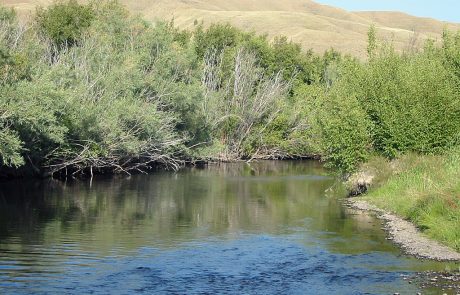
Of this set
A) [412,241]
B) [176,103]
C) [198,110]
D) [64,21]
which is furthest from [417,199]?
[64,21]

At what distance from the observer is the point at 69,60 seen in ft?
197

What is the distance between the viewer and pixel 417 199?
35.2m

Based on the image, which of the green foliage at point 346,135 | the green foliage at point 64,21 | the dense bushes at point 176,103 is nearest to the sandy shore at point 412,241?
the green foliage at point 346,135

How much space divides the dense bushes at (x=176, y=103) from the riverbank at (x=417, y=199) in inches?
60.1

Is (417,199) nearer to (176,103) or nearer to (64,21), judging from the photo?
(176,103)

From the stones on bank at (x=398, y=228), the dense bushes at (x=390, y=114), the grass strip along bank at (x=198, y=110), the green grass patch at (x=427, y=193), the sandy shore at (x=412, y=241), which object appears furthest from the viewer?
the dense bushes at (x=390, y=114)

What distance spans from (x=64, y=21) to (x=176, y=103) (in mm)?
24171

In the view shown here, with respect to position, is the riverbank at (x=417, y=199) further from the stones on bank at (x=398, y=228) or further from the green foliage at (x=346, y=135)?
the green foliage at (x=346, y=135)

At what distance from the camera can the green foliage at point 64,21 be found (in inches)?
3223

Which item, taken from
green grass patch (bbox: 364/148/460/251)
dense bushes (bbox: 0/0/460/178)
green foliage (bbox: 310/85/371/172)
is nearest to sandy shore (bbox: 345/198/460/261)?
green grass patch (bbox: 364/148/460/251)

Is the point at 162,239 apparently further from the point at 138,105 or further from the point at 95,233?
the point at 138,105

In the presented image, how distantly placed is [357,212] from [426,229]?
7.55 meters

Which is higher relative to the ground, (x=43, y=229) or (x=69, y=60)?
(x=69, y=60)

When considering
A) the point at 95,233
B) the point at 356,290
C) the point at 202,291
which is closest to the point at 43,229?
the point at 95,233
